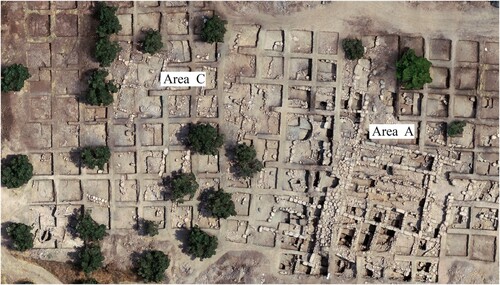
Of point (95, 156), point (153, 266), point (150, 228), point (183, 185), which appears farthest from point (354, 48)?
point (153, 266)

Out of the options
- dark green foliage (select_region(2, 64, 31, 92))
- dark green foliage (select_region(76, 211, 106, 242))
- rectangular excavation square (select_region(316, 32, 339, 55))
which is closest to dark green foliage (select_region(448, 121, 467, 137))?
rectangular excavation square (select_region(316, 32, 339, 55))

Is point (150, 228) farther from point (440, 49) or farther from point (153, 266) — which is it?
point (440, 49)

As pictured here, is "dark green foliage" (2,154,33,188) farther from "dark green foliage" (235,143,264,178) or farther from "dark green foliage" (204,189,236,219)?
"dark green foliage" (235,143,264,178)

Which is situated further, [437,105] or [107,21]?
[437,105]

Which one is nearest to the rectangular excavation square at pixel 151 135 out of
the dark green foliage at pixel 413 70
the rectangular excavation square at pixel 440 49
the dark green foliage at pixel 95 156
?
the dark green foliage at pixel 95 156

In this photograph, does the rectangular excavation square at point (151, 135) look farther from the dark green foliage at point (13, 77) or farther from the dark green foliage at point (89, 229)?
the dark green foliage at point (13, 77)

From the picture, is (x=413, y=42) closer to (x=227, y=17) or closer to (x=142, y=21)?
(x=227, y=17)

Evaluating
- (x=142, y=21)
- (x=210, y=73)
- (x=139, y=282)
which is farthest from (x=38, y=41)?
(x=139, y=282)
